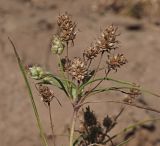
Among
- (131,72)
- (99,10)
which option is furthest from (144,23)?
(131,72)

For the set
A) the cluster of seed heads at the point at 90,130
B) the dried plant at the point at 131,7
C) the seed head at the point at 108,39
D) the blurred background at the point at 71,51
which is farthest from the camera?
the dried plant at the point at 131,7

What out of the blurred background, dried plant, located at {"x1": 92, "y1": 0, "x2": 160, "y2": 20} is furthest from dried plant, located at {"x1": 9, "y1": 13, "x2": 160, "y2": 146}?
dried plant, located at {"x1": 92, "y1": 0, "x2": 160, "y2": 20}

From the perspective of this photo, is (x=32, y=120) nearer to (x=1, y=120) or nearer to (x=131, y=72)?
(x=1, y=120)

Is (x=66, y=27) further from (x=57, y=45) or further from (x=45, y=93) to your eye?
(x=45, y=93)

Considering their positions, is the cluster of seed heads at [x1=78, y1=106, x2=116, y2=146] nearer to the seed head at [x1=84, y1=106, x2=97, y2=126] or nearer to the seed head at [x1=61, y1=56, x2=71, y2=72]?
the seed head at [x1=84, y1=106, x2=97, y2=126]

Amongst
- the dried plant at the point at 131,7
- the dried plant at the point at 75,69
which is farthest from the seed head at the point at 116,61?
the dried plant at the point at 131,7

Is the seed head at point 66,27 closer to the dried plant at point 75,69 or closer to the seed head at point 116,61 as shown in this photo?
the dried plant at point 75,69

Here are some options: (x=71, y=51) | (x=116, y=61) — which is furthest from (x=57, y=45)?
(x=71, y=51)
